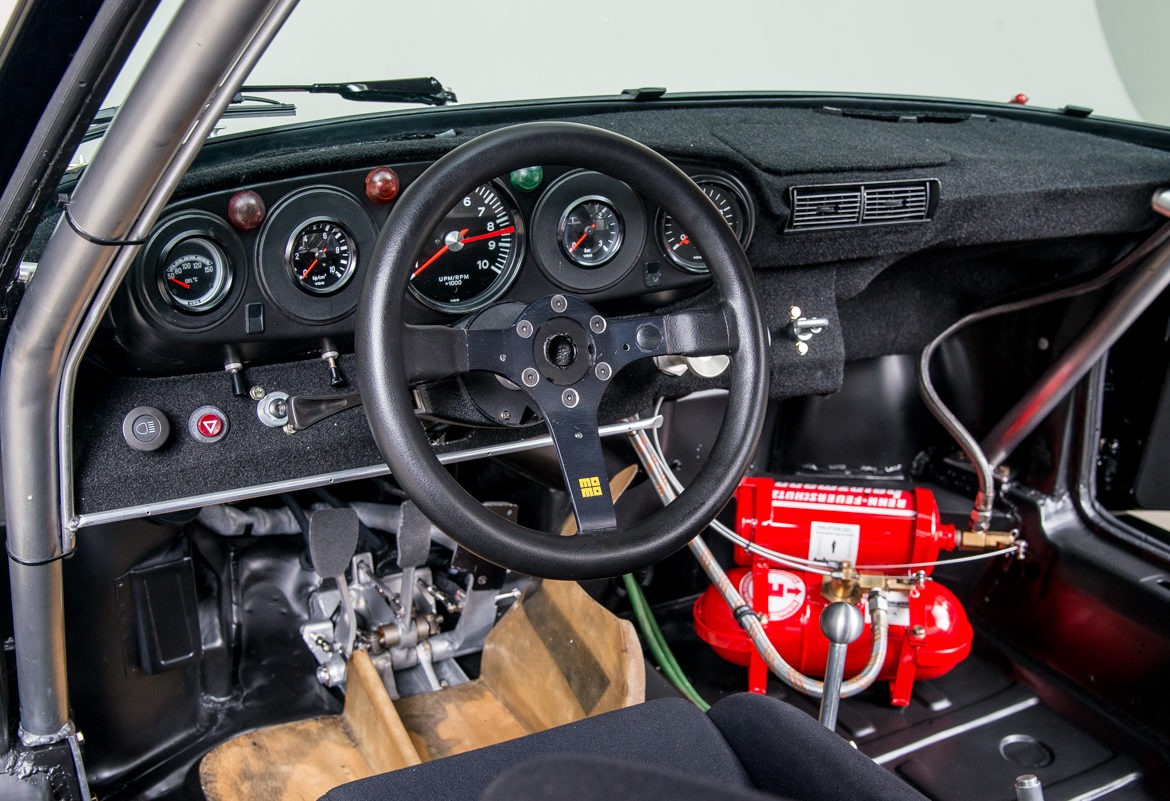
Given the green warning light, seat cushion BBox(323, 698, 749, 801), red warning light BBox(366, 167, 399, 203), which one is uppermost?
red warning light BBox(366, 167, 399, 203)

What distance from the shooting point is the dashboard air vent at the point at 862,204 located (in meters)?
1.51

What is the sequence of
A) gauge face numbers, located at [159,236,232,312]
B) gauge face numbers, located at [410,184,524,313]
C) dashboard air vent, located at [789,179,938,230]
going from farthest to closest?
dashboard air vent, located at [789,179,938,230]
gauge face numbers, located at [410,184,524,313]
gauge face numbers, located at [159,236,232,312]

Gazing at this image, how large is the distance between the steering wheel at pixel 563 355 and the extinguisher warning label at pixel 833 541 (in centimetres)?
70

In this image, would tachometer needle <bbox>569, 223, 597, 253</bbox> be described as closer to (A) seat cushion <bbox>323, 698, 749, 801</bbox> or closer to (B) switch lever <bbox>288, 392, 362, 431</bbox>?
(B) switch lever <bbox>288, 392, 362, 431</bbox>

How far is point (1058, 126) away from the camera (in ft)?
6.92

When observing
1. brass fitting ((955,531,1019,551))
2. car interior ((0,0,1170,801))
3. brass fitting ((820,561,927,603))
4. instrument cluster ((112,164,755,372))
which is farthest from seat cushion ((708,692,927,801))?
brass fitting ((955,531,1019,551))

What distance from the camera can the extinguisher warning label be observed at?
1752 millimetres

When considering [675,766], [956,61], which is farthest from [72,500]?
[956,61]

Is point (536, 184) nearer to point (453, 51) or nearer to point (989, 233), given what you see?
point (453, 51)

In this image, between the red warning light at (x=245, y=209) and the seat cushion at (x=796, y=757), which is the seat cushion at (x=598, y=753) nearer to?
the seat cushion at (x=796, y=757)

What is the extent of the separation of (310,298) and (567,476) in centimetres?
46

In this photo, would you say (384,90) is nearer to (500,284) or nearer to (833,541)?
(500,284)

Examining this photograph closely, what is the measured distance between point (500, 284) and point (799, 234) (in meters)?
0.53

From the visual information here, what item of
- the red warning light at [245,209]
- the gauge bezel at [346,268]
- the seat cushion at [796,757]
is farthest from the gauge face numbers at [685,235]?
the seat cushion at [796,757]
